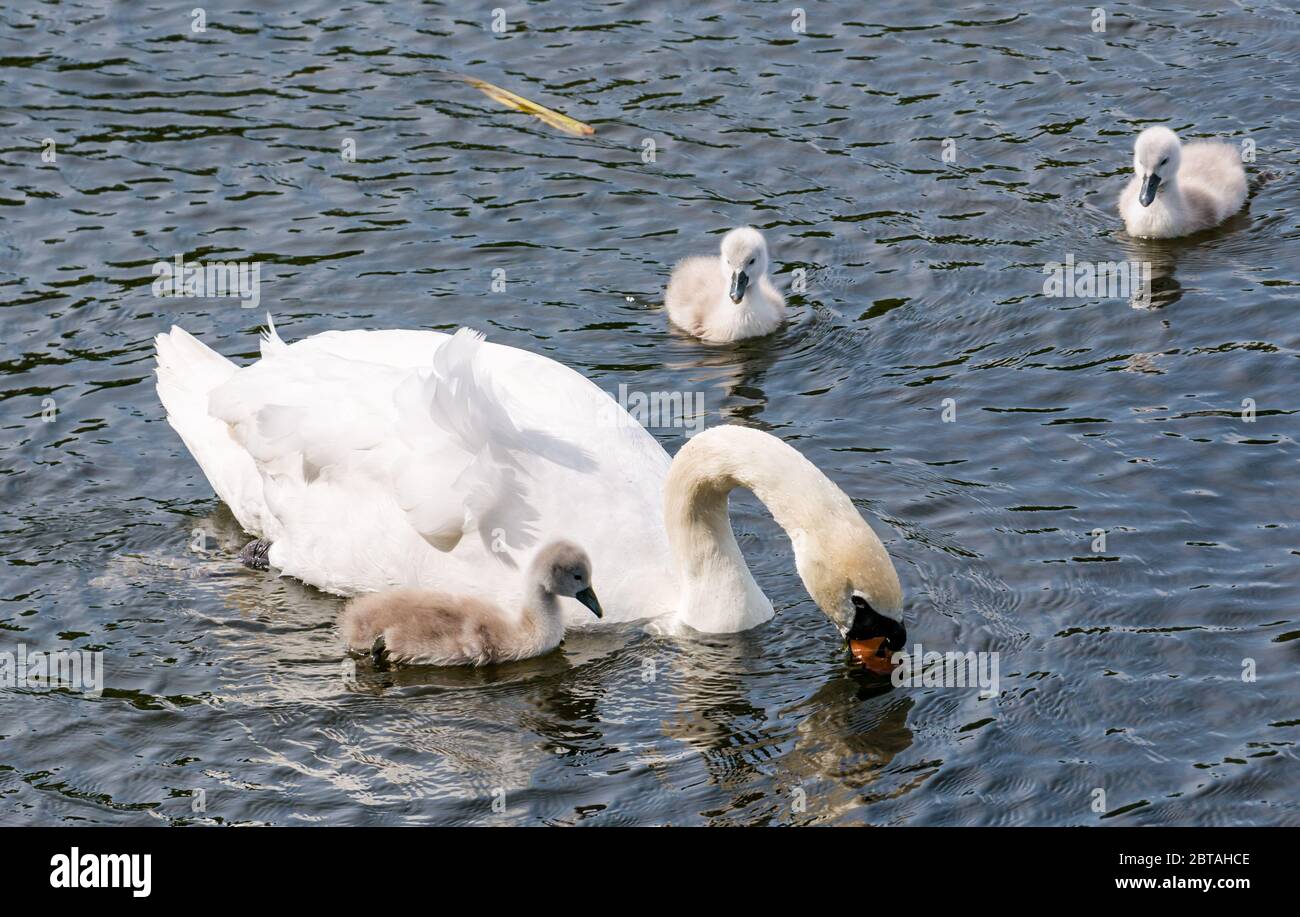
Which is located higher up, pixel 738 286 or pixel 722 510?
pixel 738 286

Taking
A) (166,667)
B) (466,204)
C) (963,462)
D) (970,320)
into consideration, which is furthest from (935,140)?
(166,667)

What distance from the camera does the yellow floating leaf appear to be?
583 inches

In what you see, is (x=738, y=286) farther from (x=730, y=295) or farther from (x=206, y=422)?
(x=206, y=422)

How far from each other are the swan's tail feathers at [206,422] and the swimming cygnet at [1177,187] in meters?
6.13

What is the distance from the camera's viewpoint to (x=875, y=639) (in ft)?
28.6

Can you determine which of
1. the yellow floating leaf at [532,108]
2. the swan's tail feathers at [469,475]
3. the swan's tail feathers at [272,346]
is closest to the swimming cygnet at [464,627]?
the swan's tail feathers at [469,475]

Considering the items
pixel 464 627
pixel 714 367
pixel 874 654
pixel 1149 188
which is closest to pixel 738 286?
pixel 714 367

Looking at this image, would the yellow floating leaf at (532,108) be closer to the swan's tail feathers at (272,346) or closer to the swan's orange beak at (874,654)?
the swan's tail feathers at (272,346)

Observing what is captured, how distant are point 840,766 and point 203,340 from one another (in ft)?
19.1

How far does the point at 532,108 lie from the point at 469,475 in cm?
642

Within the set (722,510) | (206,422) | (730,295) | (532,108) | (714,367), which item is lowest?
(722,510)

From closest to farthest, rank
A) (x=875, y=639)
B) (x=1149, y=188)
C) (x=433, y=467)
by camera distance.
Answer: (x=875, y=639), (x=433, y=467), (x=1149, y=188)

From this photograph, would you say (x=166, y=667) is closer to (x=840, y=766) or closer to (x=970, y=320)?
(x=840, y=766)

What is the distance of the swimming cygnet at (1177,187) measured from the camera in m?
13.1
